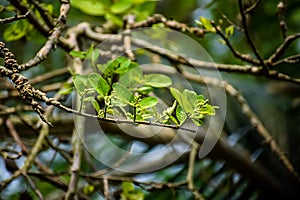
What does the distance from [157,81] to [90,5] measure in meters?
0.28

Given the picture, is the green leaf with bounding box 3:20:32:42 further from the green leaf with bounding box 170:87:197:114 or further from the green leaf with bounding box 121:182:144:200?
the green leaf with bounding box 170:87:197:114

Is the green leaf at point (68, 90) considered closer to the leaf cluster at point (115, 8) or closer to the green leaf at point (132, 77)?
the green leaf at point (132, 77)

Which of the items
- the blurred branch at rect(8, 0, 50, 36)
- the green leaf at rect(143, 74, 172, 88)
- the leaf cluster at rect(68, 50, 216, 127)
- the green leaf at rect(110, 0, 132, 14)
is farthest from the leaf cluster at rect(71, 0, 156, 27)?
the leaf cluster at rect(68, 50, 216, 127)

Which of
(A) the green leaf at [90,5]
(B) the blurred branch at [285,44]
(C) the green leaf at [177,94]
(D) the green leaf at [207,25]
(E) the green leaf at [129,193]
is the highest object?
(A) the green leaf at [90,5]

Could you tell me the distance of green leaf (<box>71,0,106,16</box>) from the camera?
2.79ft

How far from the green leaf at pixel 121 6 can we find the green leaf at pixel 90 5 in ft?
0.13

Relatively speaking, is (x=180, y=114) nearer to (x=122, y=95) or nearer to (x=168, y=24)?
(x=122, y=95)

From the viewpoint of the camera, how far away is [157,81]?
2.13 feet

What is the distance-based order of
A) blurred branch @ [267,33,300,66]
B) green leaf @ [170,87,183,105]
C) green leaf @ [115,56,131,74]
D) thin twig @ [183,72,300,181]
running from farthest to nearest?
thin twig @ [183,72,300,181]
blurred branch @ [267,33,300,66]
green leaf @ [115,56,131,74]
green leaf @ [170,87,183,105]

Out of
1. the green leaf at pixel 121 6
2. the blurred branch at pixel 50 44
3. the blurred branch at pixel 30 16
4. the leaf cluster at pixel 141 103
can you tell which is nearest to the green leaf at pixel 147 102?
the leaf cluster at pixel 141 103

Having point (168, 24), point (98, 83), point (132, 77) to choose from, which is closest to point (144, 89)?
point (132, 77)

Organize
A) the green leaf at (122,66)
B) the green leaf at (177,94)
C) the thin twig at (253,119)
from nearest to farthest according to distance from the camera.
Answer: the green leaf at (177,94)
the green leaf at (122,66)
the thin twig at (253,119)

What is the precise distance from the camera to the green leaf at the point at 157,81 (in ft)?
2.10

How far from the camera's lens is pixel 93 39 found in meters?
0.90
